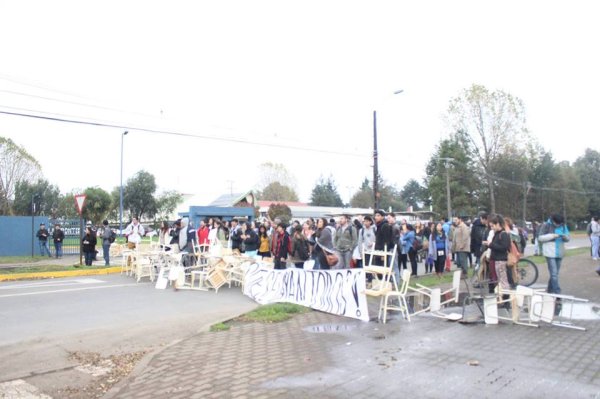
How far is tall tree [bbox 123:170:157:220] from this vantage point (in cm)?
6003

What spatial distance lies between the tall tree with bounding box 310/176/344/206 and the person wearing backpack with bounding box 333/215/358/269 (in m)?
85.3

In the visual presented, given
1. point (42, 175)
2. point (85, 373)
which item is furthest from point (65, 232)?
point (42, 175)

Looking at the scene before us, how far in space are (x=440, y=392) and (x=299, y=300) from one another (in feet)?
17.2

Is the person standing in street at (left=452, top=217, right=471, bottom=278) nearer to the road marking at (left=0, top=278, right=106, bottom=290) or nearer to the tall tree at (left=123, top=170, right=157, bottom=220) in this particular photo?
the road marking at (left=0, top=278, right=106, bottom=290)

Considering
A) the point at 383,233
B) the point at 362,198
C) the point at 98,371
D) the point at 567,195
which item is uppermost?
the point at 362,198

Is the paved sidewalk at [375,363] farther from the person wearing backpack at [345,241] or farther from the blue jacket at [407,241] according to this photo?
the blue jacket at [407,241]

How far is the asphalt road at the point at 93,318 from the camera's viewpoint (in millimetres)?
6520

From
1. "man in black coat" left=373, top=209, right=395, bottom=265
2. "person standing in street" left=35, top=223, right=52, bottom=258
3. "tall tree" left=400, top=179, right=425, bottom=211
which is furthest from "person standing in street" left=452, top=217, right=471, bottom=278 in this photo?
"tall tree" left=400, top=179, right=425, bottom=211

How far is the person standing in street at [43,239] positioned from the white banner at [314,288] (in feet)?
50.8

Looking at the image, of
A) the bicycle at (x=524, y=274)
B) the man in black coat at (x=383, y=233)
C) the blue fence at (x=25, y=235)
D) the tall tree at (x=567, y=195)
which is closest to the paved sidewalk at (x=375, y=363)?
the man in black coat at (x=383, y=233)

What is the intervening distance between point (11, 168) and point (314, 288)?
47509 millimetres

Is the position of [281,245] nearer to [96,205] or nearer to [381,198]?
[96,205]

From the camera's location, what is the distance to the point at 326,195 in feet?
322

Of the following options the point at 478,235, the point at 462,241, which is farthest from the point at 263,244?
the point at 478,235
